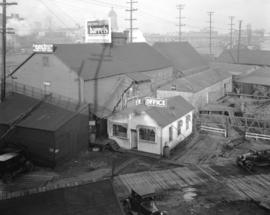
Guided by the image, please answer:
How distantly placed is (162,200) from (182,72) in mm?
31703

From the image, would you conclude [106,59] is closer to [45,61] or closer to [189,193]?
[45,61]

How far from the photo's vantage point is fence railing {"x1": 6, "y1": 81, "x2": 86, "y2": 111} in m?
26.6

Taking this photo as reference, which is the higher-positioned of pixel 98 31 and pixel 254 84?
pixel 98 31

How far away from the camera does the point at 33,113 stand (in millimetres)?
25250

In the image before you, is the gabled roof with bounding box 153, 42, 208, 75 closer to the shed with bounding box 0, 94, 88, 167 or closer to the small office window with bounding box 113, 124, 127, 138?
the small office window with bounding box 113, 124, 127, 138

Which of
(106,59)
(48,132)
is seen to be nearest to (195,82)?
(106,59)

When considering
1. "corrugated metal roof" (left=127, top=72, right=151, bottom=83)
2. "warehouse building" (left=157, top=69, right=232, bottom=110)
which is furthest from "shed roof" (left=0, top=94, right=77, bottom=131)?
"warehouse building" (left=157, top=69, right=232, bottom=110)

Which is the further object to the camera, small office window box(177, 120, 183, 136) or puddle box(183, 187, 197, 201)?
small office window box(177, 120, 183, 136)

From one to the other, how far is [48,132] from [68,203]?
10.9 m

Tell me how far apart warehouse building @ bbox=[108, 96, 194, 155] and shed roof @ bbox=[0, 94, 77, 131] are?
13.9 feet

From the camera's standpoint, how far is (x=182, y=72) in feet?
153

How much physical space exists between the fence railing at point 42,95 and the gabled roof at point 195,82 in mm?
13146

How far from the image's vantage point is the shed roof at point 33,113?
23.2 metres

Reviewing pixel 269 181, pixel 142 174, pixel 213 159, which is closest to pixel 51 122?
pixel 142 174
